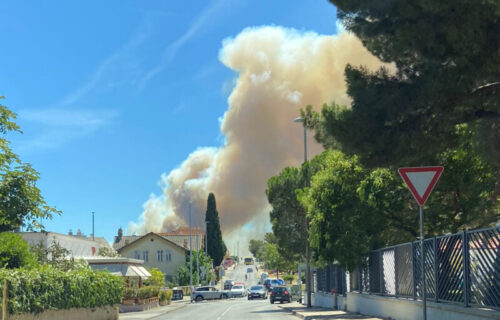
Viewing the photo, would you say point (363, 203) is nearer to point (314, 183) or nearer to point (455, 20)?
point (314, 183)

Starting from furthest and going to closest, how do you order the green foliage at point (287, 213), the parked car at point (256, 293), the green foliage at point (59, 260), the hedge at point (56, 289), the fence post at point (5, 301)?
1. the parked car at point (256, 293)
2. the green foliage at point (287, 213)
3. the green foliage at point (59, 260)
4. the hedge at point (56, 289)
5. the fence post at point (5, 301)

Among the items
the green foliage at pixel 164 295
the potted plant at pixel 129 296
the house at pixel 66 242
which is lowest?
the green foliage at pixel 164 295

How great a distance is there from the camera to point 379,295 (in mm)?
25375

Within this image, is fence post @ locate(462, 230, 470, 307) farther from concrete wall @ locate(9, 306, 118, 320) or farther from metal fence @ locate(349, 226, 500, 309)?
concrete wall @ locate(9, 306, 118, 320)

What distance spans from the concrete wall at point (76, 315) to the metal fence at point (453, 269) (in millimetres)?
12092

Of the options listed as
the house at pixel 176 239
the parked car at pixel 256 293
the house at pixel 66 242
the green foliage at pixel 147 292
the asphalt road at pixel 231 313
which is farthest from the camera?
the house at pixel 176 239

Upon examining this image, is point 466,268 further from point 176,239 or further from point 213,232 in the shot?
point 176,239

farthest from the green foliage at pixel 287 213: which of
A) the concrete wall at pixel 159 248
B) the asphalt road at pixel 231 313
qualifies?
the concrete wall at pixel 159 248

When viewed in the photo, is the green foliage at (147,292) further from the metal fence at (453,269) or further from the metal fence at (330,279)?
the metal fence at (453,269)

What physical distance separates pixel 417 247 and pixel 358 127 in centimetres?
536

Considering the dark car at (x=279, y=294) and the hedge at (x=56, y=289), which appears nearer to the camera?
the hedge at (x=56, y=289)

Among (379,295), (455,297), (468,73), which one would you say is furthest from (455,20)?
(379,295)

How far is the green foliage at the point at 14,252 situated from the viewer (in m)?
25.8

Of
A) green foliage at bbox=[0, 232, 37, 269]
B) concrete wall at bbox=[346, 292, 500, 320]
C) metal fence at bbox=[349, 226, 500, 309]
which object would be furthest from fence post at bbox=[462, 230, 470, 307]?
green foliage at bbox=[0, 232, 37, 269]
